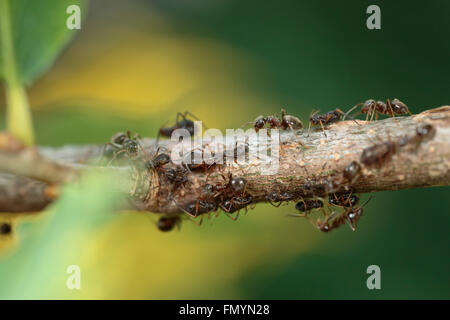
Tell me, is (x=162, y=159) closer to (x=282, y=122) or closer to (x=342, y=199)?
(x=282, y=122)

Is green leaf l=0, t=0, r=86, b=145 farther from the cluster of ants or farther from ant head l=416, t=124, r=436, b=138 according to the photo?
ant head l=416, t=124, r=436, b=138

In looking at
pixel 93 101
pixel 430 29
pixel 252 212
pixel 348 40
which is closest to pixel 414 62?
pixel 430 29

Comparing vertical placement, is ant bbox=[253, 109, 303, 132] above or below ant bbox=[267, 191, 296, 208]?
above

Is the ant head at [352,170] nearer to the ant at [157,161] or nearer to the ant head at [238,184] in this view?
the ant head at [238,184]

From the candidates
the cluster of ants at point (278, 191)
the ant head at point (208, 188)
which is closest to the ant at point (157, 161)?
the cluster of ants at point (278, 191)

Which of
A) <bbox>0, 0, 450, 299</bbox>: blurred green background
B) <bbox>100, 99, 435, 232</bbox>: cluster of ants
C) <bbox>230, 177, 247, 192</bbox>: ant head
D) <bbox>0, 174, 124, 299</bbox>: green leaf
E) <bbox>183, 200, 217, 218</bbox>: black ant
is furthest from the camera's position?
<bbox>0, 0, 450, 299</bbox>: blurred green background

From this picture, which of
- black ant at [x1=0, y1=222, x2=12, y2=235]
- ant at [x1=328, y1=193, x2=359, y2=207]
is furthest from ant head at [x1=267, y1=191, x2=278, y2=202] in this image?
black ant at [x1=0, y1=222, x2=12, y2=235]

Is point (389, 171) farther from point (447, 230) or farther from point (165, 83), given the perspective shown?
point (165, 83)

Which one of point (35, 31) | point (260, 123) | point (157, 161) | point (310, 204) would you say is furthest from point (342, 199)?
point (35, 31)
